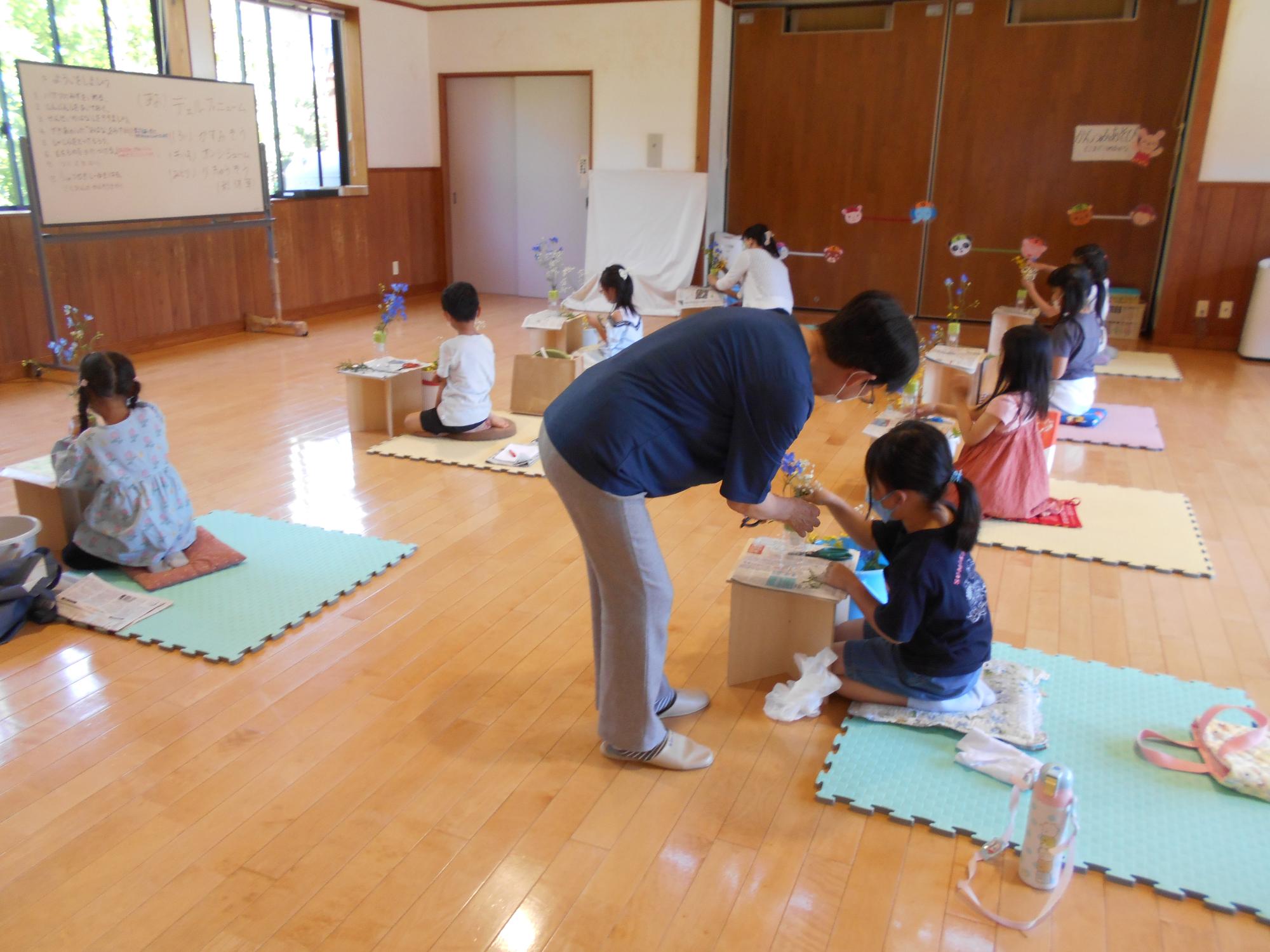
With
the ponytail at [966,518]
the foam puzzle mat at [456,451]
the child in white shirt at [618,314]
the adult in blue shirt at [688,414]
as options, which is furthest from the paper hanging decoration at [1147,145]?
the adult in blue shirt at [688,414]

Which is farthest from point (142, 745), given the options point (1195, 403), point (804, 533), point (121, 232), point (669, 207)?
point (669, 207)

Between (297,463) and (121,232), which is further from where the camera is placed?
(121,232)

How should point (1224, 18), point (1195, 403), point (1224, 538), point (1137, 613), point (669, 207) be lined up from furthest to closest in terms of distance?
point (669, 207)
point (1224, 18)
point (1195, 403)
point (1224, 538)
point (1137, 613)

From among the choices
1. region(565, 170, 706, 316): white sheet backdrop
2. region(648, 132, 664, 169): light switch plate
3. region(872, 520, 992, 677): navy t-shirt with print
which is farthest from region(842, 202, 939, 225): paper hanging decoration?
region(872, 520, 992, 677): navy t-shirt with print

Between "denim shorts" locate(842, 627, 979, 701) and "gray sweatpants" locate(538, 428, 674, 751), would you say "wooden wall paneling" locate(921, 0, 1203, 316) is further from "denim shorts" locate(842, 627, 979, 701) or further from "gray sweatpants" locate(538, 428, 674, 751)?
"gray sweatpants" locate(538, 428, 674, 751)

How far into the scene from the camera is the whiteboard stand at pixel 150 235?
17.7 ft

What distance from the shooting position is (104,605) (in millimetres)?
2885

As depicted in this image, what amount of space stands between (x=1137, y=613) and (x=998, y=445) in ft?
2.88

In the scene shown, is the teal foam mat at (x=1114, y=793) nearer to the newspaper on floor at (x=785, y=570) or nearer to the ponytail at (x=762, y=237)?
the newspaper on floor at (x=785, y=570)

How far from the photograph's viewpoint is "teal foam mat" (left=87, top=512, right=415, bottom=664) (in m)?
2.74

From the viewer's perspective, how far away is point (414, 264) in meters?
9.02

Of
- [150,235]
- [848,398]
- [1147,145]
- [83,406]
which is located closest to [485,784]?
[848,398]

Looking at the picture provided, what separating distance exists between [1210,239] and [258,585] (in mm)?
7027

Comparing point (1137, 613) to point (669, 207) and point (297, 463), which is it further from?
point (669, 207)
